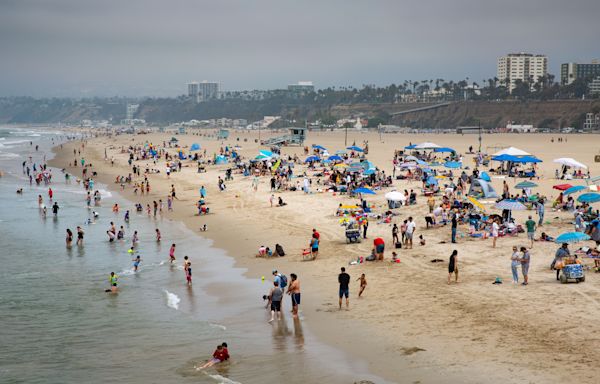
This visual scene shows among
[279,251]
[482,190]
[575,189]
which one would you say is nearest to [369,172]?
[482,190]

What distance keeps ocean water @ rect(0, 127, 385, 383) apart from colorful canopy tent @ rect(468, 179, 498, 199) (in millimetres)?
12002

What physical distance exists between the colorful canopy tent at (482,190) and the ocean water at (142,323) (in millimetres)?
12002

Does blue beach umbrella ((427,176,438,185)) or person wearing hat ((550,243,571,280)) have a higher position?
blue beach umbrella ((427,176,438,185))

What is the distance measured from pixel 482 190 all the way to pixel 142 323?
57.1ft

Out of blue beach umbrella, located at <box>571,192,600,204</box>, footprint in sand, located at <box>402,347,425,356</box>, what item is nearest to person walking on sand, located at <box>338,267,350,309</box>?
footprint in sand, located at <box>402,347,425,356</box>

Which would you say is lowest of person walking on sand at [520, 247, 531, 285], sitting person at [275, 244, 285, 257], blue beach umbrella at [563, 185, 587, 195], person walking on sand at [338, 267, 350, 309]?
sitting person at [275, 244, 285, 257]

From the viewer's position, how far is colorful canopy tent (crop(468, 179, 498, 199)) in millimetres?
27359

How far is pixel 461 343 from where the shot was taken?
39.7ft

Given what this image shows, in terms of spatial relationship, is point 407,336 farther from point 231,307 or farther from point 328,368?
point 231,307

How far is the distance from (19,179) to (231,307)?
A: 4091cm

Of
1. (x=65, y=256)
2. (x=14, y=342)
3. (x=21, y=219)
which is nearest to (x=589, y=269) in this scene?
(x=14, y=342)

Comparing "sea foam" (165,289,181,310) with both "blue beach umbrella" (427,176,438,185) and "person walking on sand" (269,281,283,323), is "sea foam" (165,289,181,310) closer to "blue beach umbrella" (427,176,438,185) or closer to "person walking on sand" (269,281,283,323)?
"person walking on sand" (269,281,283,323)

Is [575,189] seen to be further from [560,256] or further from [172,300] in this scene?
[172,300]

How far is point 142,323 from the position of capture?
49.0ft
